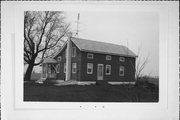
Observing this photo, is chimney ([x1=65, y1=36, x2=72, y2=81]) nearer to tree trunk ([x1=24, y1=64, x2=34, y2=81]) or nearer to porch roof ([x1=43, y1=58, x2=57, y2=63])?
porch roof ([x1=43, y1=58, x2=57, y2=63])

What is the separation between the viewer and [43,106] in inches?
106

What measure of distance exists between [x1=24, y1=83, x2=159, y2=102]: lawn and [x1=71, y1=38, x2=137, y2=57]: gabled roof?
360 millimetres

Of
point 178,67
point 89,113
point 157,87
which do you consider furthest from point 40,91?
point 178,67

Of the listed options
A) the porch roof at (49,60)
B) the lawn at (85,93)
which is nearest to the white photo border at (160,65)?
A: the lawn at (85,93)

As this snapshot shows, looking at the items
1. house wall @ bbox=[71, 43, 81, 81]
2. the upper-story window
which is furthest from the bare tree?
the upper-story window

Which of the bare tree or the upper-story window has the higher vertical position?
the bare tree

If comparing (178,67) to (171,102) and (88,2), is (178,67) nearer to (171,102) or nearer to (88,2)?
(171,102)

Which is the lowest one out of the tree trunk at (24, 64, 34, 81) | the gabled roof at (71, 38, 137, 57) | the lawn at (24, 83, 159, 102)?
the lawn at (24, 83, 159, 102)

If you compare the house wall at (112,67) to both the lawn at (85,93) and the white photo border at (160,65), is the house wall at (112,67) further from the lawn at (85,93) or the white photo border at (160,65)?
the white photo border at (160,65)

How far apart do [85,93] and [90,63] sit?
12.6 inches

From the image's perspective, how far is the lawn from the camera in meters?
2.71

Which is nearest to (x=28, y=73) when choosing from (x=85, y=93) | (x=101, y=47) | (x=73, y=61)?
(x=73, y=61)

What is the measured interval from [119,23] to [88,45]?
0.40 metres

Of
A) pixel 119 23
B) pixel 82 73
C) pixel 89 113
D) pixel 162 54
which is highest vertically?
pixel 119 23
